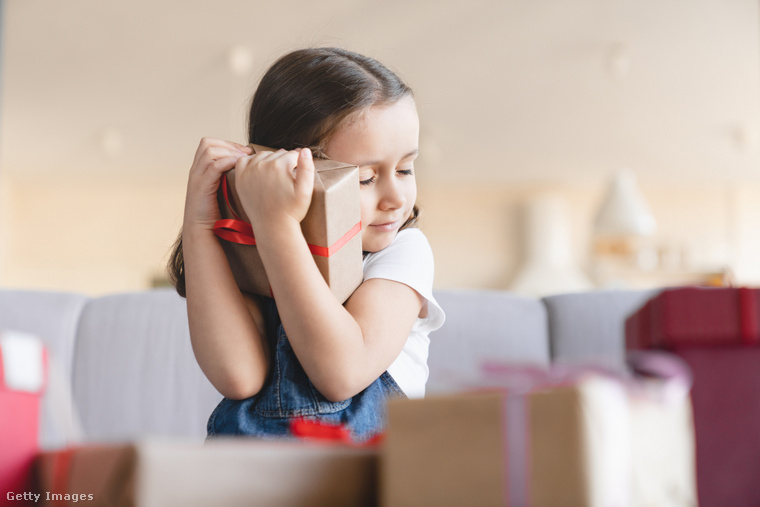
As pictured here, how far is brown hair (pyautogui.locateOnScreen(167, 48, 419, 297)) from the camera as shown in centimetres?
86

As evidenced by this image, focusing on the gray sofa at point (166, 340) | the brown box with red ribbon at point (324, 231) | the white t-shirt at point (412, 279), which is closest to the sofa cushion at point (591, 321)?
the gray sofa at point (166, 340)

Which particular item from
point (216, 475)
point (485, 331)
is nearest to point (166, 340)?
point (485, 331)

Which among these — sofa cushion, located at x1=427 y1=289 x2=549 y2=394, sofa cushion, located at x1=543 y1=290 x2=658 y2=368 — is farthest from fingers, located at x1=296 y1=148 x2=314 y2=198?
sofa cushion, located at x1=543 y1=290 x2=658 y2=368

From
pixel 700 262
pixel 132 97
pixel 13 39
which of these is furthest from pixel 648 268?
pixel 13 39

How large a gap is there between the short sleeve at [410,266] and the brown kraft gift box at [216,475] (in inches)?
17.6

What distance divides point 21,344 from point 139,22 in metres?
3.66

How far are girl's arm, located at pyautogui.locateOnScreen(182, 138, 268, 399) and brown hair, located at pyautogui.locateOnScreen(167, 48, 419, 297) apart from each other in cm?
10

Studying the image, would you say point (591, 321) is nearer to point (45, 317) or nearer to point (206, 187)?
point (206, 187)

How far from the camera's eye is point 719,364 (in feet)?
1.45

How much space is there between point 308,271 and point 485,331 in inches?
40.9

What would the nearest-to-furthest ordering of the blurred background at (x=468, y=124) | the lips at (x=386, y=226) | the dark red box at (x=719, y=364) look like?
the dark red box at (x=719, y=364), the lips at (x=386, y=226), the blurred background at (x=468, y=124)

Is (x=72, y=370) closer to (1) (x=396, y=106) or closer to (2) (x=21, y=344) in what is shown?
(1) (x=396, y=106)

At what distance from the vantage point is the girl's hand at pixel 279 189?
640 mm

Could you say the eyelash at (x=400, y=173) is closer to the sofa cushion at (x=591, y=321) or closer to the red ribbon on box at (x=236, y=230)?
the red ribbon on box at (x=236, y=230)
